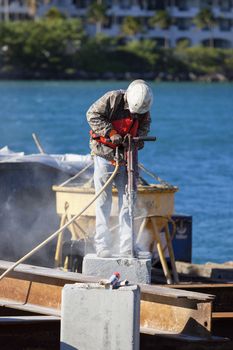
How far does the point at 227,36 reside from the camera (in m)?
182

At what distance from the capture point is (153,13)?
175750 millimetres

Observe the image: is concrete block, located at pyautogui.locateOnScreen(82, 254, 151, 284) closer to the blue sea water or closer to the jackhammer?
the jackhammer

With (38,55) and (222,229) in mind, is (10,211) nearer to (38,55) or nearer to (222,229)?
(222,229)

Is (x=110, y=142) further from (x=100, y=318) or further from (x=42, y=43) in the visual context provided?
(x=42, y=43)

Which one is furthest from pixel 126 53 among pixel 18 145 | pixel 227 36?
pixel 18 145

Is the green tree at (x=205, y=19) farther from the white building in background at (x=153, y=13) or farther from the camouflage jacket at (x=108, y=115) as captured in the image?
the camouflage jacket at (x=108, y=115)

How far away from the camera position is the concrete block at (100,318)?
11523 mm

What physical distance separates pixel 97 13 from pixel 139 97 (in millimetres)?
157836

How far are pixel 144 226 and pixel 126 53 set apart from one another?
154 meters

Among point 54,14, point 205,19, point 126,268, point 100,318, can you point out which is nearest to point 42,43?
point 54,14

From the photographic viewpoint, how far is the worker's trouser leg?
14.3 m

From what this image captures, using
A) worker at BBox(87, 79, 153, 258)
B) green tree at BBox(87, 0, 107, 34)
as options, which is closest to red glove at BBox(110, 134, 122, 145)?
worker at BBox(87, 79, 153, 258)

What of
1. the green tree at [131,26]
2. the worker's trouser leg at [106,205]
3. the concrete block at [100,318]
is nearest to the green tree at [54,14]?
the green tree at [131,26]

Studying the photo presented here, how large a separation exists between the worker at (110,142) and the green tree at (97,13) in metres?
156
